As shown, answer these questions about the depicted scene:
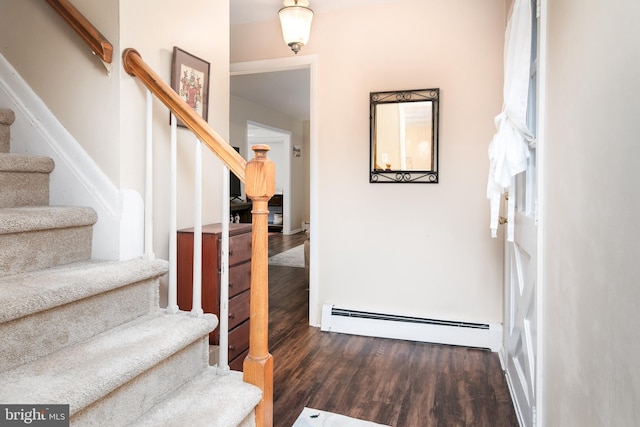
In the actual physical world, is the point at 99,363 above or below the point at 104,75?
below

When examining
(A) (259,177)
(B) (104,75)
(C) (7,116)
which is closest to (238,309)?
(A) (259,177)

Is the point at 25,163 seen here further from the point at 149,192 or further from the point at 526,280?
the point at 526,280

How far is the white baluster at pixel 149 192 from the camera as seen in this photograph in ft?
5.74

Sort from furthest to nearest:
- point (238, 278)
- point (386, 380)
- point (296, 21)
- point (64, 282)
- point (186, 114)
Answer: point (296, 21) < point (386, 380) < point (238, 278) < point (186, 114) < point (64, 282)

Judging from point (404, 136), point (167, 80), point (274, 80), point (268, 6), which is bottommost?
point (404, 136)

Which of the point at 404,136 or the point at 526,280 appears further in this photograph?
the point at 404,136

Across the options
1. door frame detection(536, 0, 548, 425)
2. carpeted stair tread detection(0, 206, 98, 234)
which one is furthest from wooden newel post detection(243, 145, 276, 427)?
door frame detection(536, 0, 548, 425)

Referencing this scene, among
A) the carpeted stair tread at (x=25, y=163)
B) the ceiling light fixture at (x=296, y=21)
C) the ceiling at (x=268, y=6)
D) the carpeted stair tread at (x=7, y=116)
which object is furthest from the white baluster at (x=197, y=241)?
the ceiling at (x=268, y=6)

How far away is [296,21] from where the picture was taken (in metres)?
2.85

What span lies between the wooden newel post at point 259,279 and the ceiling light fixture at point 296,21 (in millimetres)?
1680

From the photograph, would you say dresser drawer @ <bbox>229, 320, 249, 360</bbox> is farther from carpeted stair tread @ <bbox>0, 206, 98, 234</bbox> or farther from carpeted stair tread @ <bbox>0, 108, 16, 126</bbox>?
carpeted stair tread @ <bbox>0, 108, 16, 126</bbox>

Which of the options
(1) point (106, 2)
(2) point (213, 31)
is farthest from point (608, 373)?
(2) point (213, 31)

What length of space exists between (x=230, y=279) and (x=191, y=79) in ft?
3.52

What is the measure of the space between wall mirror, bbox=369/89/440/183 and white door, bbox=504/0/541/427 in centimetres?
85
